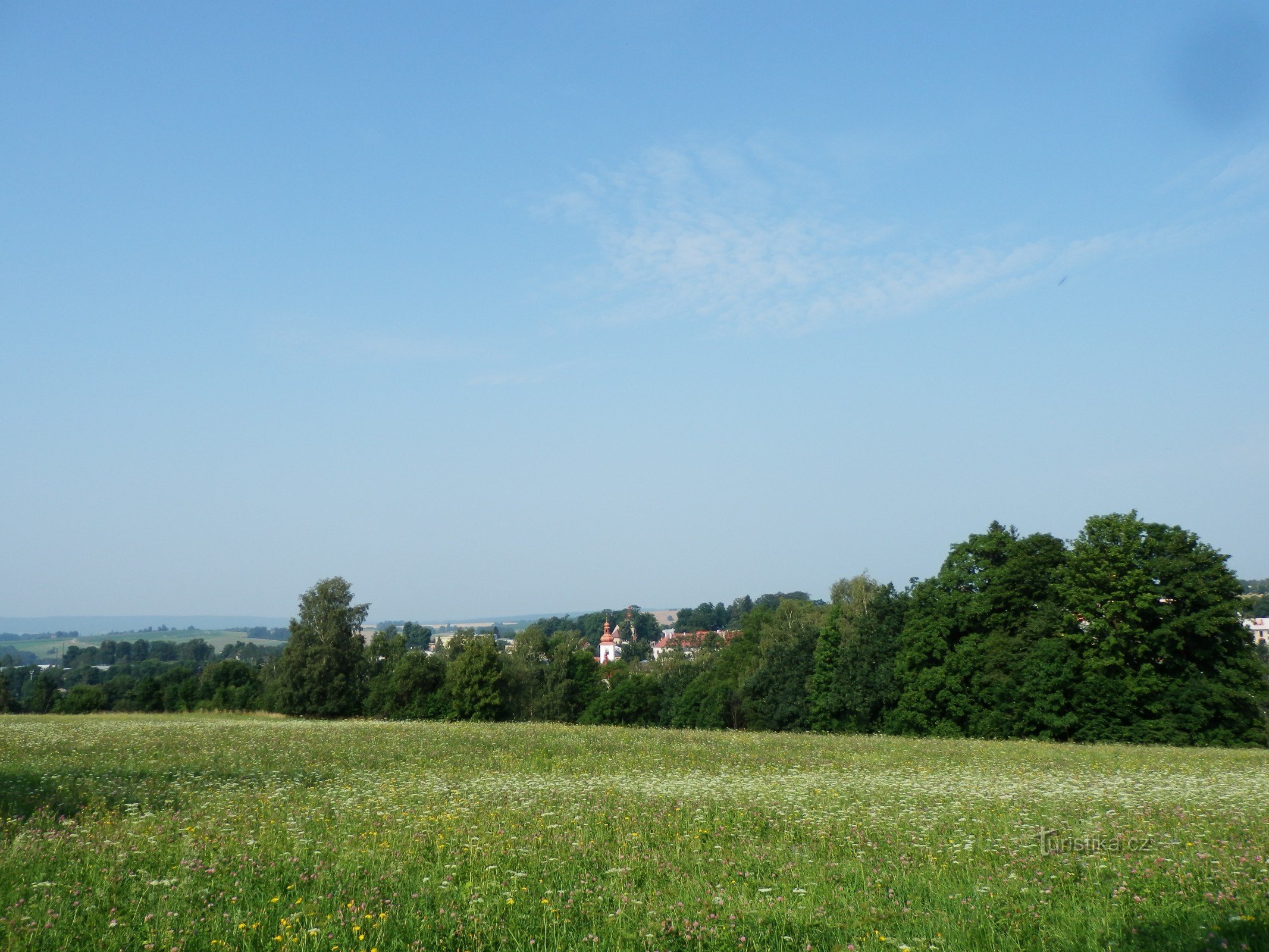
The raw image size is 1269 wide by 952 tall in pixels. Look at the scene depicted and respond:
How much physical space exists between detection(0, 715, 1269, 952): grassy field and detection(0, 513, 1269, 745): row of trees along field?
2413 cm

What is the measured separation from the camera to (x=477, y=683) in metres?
68.3

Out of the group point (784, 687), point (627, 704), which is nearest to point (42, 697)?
point (627, 704)

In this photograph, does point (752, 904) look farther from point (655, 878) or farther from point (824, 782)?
point (824, 782)

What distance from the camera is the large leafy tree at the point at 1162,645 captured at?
39438mm

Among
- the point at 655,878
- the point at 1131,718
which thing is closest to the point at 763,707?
the point at 1131,718

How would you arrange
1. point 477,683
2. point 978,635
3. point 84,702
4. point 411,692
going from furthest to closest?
1. point 84,702
2. point 411,692
3. point 477,683
4. point 978,635

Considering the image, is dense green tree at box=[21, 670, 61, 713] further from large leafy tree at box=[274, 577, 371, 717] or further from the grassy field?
the grassy field

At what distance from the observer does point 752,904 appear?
330 inches

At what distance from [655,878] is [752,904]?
1673mm

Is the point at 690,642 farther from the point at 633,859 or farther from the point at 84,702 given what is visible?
the point at 633,859

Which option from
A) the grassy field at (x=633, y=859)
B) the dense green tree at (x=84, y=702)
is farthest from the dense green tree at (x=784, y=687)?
the dense green tree at (x=84, y=702)

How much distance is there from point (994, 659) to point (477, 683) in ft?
133

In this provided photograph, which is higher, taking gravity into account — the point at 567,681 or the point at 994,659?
the point at 994,659

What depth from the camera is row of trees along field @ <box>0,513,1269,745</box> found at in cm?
4028
